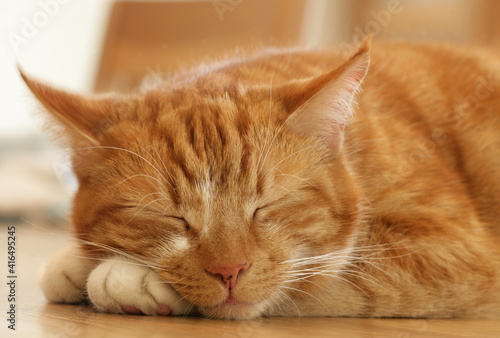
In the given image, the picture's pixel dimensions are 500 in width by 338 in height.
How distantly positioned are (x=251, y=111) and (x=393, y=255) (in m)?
0.48

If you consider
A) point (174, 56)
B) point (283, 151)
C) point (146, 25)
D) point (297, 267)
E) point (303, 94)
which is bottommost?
point (297, 267)

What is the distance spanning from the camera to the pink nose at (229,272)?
3.54 ft

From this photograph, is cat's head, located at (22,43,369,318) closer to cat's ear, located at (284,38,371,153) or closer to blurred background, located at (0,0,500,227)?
cat's ear, located at (284,38,371,153)

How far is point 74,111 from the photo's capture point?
1.31m

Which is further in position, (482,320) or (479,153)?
(479,153)

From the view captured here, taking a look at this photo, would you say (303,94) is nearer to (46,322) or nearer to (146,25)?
(46,322)

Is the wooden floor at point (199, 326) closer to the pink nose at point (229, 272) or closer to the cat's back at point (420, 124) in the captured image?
the pink nose at point (229, 272)

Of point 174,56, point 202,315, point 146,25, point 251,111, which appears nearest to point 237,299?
point 202,315

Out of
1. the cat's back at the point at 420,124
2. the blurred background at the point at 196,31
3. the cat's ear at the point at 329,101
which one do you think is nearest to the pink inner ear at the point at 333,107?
the cat's ear at the point at 329,101

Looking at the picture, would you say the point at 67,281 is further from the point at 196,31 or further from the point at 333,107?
the point at 196,31

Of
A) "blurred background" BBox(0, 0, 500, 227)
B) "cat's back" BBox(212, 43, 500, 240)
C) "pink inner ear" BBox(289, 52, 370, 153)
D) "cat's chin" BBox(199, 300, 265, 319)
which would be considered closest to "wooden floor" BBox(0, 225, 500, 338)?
"cat's chin" BBox(199, 300, 265, 319)

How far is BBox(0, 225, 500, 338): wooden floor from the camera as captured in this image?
99 centimetres

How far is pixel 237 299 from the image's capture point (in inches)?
44.6

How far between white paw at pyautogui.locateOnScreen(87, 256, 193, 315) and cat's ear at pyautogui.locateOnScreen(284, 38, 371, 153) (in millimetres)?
450
